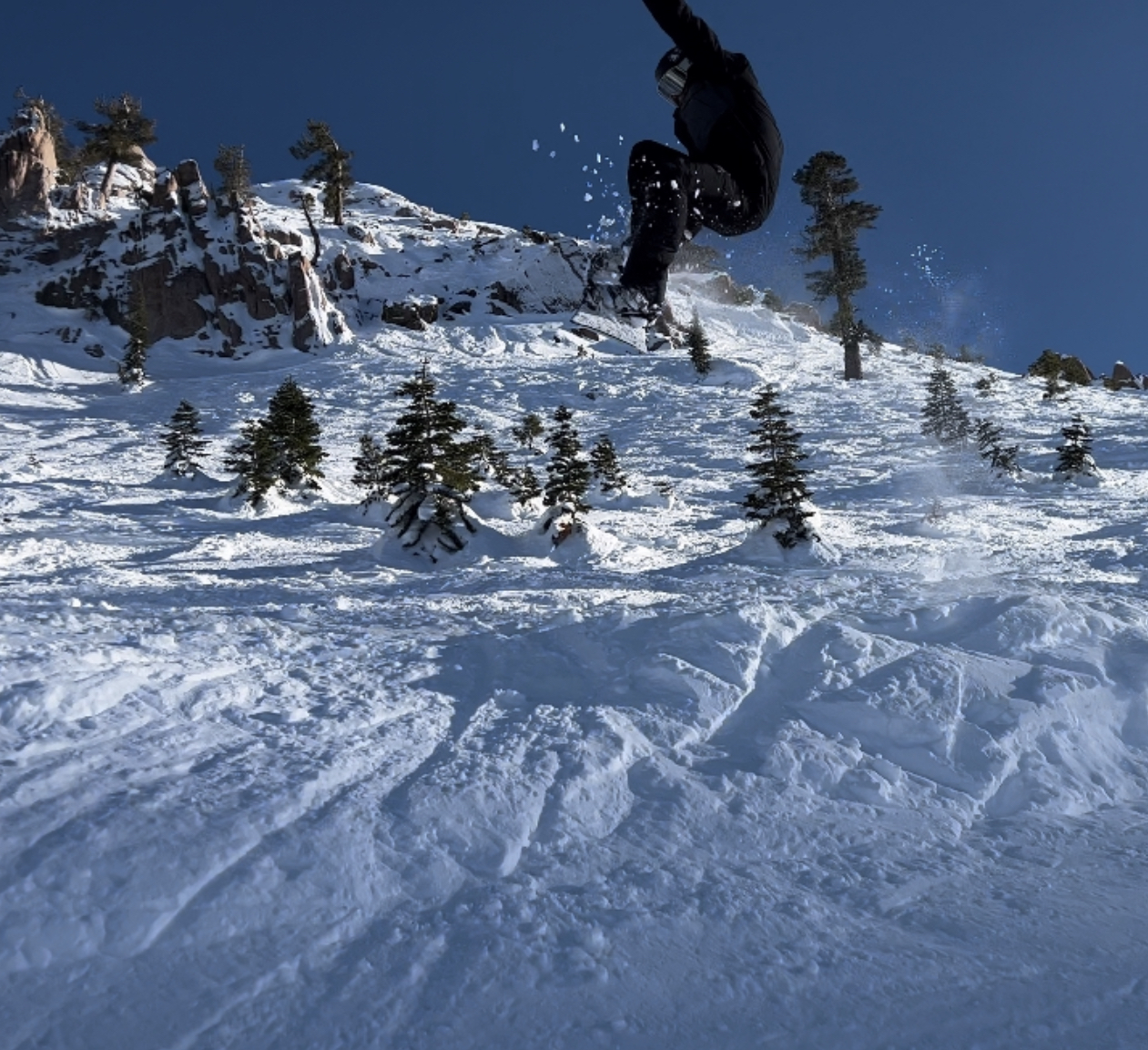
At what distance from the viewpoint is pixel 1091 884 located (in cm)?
318

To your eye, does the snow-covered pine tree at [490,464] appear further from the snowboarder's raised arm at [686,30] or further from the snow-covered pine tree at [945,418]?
the snowboarder's raised arm at [686,30]

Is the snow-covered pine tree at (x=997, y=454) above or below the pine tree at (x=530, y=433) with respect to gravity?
above

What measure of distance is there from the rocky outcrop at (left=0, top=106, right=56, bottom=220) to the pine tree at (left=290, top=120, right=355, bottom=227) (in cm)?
1485

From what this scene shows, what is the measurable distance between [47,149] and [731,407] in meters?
47.9

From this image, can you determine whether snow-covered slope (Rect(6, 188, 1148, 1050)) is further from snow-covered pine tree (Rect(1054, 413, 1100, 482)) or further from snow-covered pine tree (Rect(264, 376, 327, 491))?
snow-covered pine tree (Rect(264, 376, 327, 491))

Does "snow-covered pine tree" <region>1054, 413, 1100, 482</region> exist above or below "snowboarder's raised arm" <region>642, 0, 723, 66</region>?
below

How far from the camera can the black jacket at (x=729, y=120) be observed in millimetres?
5168

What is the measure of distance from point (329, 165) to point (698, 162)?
53.3 metres

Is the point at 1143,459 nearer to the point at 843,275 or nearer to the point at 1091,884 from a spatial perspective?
the point at 843,275

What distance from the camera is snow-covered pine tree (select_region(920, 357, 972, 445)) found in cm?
1972

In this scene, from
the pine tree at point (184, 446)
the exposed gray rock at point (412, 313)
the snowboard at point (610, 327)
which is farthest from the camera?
the exposed gray rock at point (412, 313)

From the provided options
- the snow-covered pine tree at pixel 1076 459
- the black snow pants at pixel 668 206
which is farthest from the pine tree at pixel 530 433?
the black snow pants at pixel 668 206

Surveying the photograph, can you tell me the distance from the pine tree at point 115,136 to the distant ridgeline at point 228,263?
1.17 meters

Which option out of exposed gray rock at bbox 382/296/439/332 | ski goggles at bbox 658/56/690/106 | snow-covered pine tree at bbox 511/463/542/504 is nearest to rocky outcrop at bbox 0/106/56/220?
exposed gray rock at bbox 382/296/439/332
